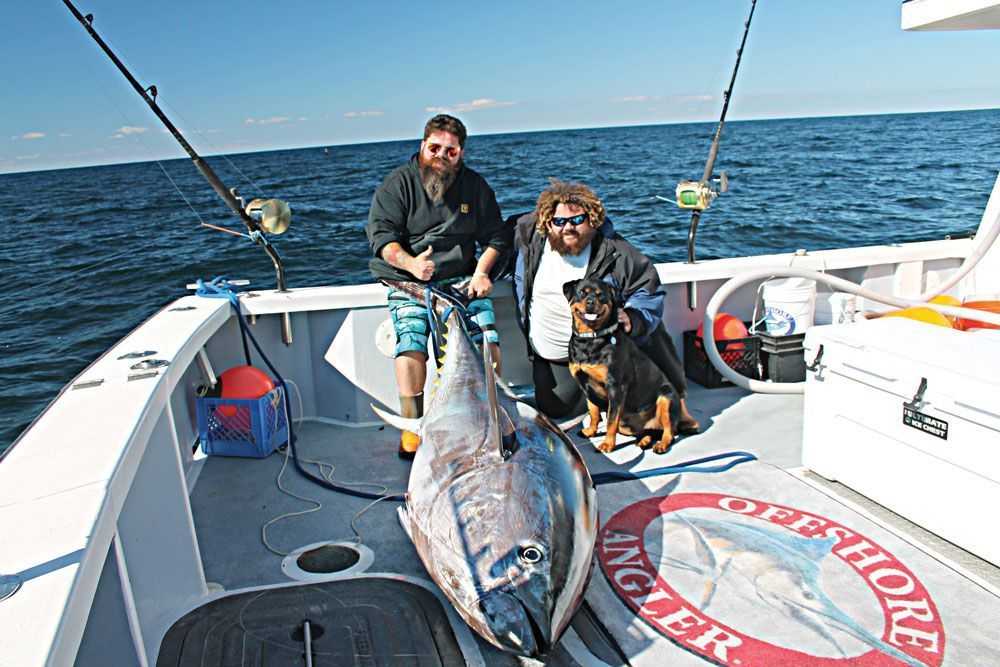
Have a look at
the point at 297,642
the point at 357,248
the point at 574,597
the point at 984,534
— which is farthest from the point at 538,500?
the point at 357,248

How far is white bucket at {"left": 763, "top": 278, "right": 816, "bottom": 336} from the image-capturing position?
175 inches

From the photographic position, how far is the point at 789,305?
448 centimetres

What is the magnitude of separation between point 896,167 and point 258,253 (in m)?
25.5

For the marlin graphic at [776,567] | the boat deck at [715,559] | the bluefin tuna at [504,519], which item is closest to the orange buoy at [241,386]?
the boat deck at [715,559]

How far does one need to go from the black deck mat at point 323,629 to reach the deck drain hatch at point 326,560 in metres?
0.12

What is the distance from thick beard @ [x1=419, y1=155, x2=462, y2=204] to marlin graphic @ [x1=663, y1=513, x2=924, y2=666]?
6.59 feet

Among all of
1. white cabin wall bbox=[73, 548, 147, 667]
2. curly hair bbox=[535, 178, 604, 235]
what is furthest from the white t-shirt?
white cabin wall bbox=[73, 548, 147, 667]

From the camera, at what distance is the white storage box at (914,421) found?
8.32 feet

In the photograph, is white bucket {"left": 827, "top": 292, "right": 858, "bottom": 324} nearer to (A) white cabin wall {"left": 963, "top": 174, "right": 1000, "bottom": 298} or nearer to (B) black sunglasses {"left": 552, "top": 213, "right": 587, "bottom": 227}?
(A) white cabin wall {"left": 963, "top": 174, "right": 1000, "bottom": 298}

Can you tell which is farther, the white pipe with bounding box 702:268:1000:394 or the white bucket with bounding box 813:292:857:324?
the white bucket with bounding box 813:292:857:324

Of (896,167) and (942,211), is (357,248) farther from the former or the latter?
(896,167)

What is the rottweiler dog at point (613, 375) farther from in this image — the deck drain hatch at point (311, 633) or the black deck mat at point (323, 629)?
the deck drain hatch at point (311, 633)

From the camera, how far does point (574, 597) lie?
6.58ft

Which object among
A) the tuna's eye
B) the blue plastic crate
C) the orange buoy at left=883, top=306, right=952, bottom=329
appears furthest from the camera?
the blue plastic crate
